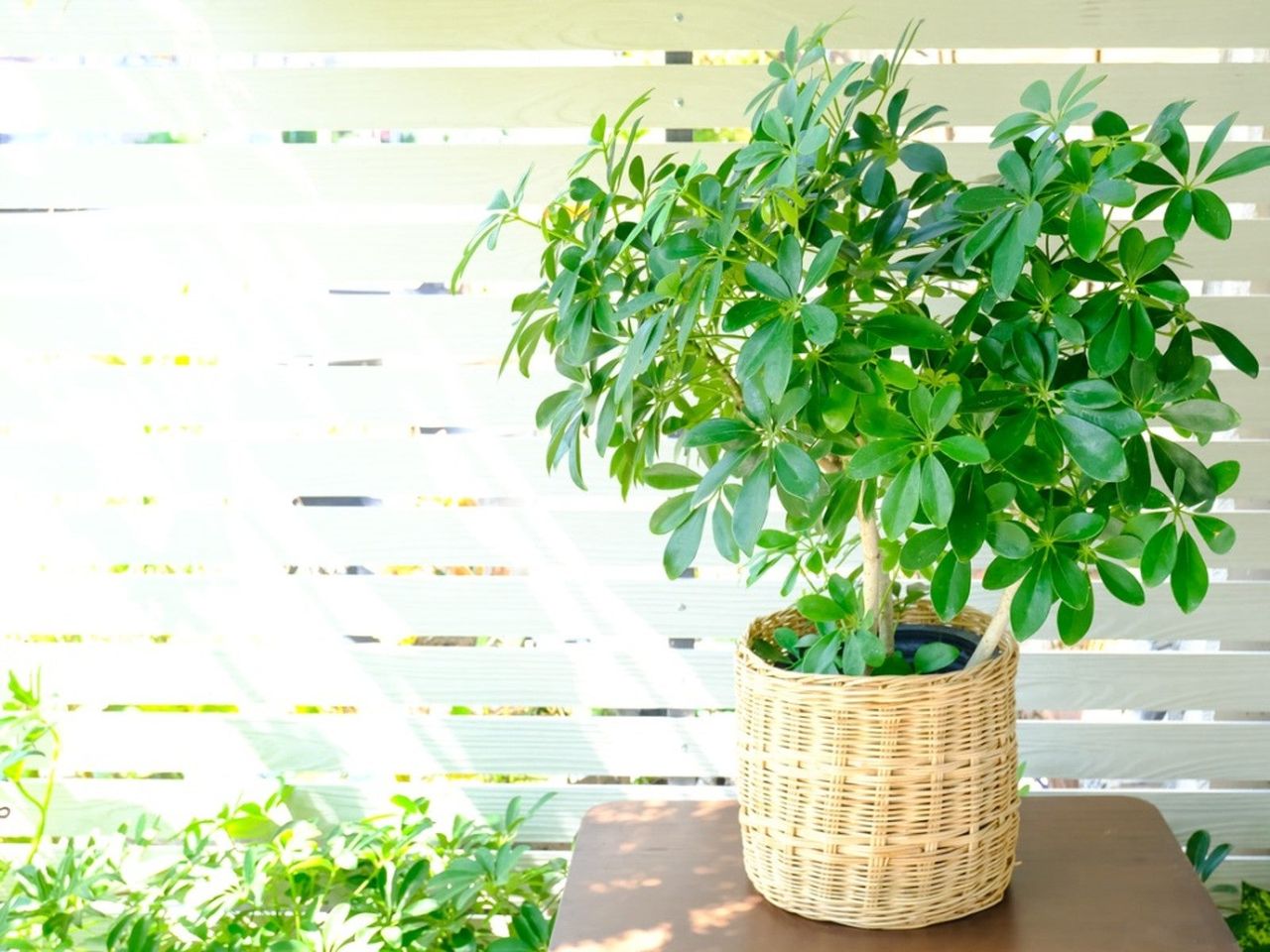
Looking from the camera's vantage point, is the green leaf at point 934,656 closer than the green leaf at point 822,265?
No

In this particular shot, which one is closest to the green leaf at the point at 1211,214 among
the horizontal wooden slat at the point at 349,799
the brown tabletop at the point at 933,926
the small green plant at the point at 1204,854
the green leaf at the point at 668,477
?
the green leaf at the point at 668,477

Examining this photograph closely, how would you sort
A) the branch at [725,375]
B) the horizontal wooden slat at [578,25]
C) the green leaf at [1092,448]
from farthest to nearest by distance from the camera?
1. the horizontal wooden slat at [578,25]
2. the branch at [725,375]
3. the green leaf at [1092,448]

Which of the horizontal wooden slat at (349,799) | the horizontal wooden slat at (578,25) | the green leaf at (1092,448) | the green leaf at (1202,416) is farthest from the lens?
the horizontal wooden slat at (349,799)

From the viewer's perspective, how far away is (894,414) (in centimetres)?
117

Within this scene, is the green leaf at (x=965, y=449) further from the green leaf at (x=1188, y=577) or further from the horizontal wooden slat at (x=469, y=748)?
the horizontal wooden slat at (x=469, y=748)

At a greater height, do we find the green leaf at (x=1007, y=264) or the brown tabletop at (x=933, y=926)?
the green leaf at (x=1007, y=264)

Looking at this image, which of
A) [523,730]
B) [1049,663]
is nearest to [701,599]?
[523,730]

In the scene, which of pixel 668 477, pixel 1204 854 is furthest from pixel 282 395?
pixel 1204 854

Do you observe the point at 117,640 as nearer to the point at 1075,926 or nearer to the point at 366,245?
the point at 366,245

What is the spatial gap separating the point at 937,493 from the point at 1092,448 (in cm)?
13

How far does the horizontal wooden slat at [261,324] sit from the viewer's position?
1.85 m

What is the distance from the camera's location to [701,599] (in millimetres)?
1903

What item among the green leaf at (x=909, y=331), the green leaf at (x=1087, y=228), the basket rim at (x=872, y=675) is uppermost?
the green leaf at (x=1087, y=228)

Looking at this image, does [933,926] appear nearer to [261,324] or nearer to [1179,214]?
[1179,214]
